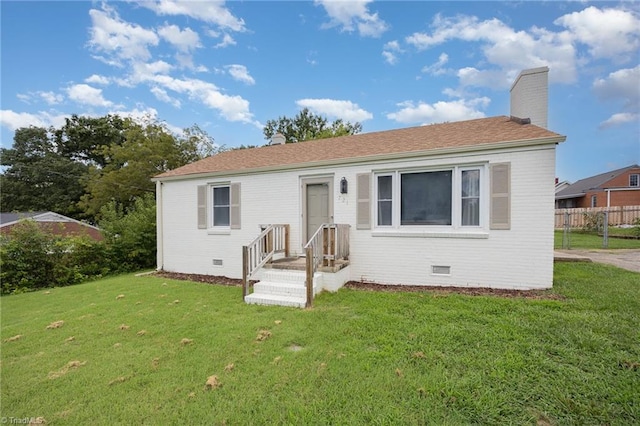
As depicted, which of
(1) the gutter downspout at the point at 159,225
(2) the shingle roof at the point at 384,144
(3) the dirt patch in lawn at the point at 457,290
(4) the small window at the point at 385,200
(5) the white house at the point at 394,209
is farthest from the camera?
(1) the gutter downspout at the point at 159,225

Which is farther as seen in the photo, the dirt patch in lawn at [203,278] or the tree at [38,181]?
the tree at [38,181]

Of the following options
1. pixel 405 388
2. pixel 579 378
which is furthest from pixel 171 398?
pixel 579 378

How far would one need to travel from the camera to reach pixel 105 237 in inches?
433

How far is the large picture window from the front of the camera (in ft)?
19.5

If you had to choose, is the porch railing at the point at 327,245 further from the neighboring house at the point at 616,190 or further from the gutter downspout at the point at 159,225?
the neighboring house at the point at 616,190

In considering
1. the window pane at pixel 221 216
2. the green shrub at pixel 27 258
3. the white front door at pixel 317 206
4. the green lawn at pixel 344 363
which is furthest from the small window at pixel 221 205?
the green shrub at pixel 27 258

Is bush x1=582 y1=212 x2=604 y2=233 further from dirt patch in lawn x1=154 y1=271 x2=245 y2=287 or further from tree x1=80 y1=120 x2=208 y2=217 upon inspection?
tree x1=80 y1=120 x2=208 y2=217

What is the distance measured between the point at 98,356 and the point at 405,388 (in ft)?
12.0

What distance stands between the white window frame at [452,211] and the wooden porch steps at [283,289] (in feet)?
6.61

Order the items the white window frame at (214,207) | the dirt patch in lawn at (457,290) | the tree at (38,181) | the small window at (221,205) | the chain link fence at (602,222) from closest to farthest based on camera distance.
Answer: the dirt patch in lawn at (457,290), the white window frame at (214,207), the small window at (221,205), the chain link fence at (602,222), the tree at (38,181)

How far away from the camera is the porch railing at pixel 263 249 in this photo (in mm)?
5848

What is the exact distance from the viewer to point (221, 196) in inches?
337

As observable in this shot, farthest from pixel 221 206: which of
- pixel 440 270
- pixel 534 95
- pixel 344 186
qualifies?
pixel 534 95

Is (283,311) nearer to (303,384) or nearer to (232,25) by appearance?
(303,384)
